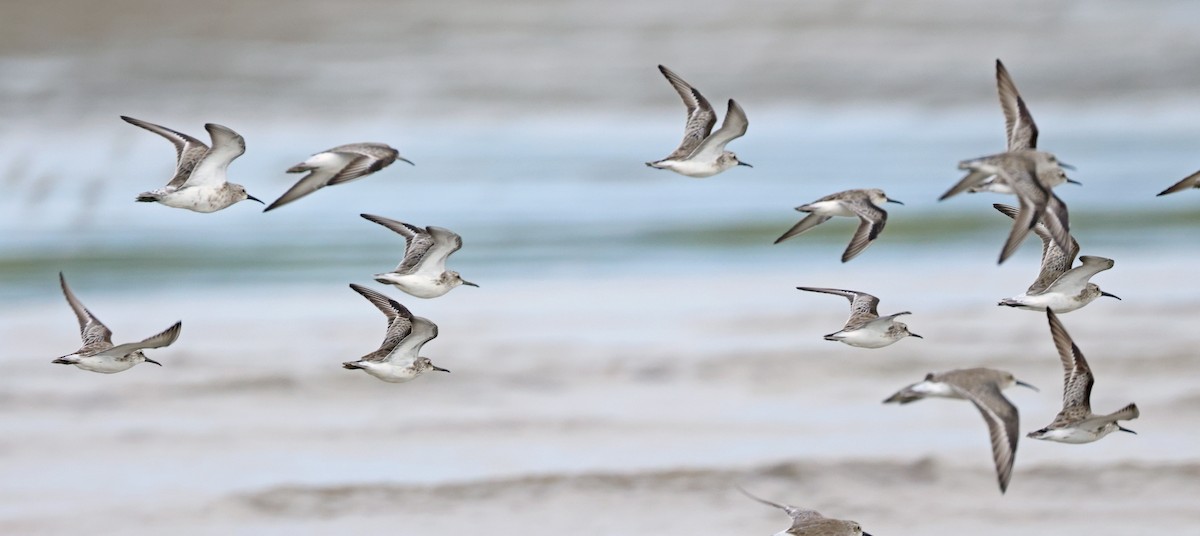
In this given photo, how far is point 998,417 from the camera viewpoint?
3.44 m

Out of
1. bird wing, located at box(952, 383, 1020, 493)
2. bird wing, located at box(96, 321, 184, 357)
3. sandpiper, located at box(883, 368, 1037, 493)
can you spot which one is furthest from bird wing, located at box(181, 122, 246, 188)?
bird wing, located at box(952, 383, 1020, 493)

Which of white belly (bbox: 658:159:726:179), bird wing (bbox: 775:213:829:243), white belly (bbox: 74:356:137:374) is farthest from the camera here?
white belly (bbox: 658:159:726:179)

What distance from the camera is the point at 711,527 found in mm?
5023

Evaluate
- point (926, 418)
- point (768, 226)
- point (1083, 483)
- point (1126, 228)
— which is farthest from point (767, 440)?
point (1126, 228)

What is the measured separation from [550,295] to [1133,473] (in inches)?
111

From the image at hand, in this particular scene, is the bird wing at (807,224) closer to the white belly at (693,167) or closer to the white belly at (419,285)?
the white belly at (693,167)

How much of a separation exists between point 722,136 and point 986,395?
53.2 inches

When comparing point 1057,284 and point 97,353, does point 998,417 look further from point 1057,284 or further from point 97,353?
point 97,353

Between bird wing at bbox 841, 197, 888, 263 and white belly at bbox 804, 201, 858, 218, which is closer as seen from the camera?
bird wing at bbox 841, 197, 888, 263

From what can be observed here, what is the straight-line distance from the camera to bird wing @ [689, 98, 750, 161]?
14.6 ft

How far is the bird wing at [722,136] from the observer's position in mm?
4453

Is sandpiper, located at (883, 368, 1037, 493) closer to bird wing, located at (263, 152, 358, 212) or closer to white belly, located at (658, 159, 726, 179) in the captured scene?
white belly, located at (658, 159, 726, 179)

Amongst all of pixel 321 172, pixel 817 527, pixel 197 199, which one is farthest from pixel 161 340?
pixel 817 527

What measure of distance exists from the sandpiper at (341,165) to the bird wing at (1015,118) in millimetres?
1520
